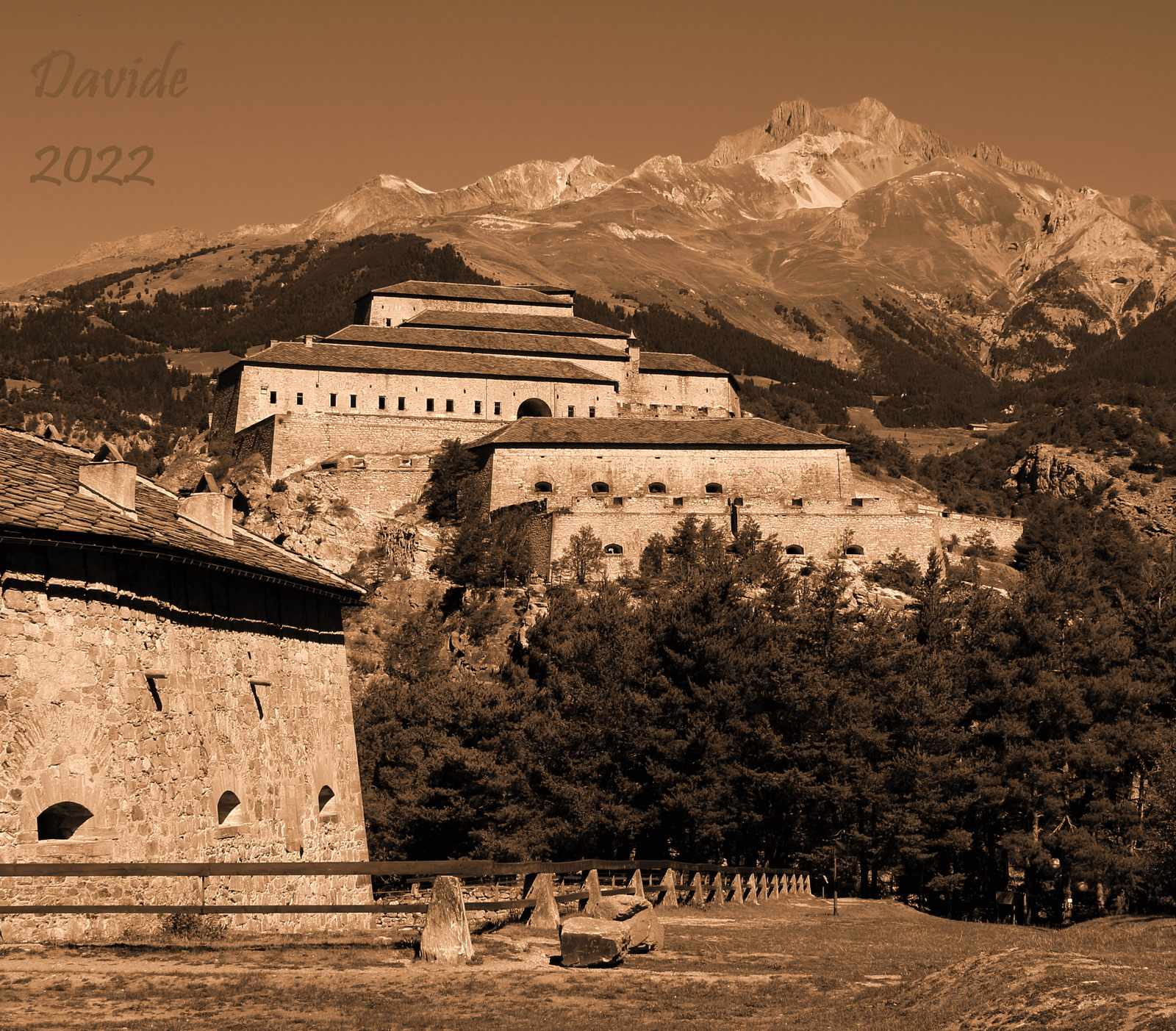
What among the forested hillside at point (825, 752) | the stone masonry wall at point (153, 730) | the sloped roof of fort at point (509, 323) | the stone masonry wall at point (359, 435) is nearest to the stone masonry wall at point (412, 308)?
the sloped roof of fort at point (509, 323)

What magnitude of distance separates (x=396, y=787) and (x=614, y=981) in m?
31.8

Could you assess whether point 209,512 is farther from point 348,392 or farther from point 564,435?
point 348,392

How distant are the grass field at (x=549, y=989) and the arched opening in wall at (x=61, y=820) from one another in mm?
3395

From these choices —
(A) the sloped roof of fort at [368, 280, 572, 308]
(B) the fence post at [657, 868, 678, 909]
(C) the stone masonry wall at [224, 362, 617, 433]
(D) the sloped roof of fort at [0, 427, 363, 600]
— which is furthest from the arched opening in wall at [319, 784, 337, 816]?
(A) the sloped roof of fort at [368, 280, 572, 308]

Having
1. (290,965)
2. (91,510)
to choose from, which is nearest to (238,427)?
(91,510)

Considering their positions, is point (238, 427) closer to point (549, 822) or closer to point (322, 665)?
point (549, 822)

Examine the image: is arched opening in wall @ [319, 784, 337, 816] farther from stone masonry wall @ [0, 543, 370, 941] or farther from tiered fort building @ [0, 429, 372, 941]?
stone masonry wall @ [0, 543, 370, 941]

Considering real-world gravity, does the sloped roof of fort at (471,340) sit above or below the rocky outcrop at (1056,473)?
above

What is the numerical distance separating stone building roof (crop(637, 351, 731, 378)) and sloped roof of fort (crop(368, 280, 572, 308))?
9.24 m

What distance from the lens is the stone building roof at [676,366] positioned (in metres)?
96.1

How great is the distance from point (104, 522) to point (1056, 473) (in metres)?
106

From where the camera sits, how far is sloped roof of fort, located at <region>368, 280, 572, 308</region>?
334 ft

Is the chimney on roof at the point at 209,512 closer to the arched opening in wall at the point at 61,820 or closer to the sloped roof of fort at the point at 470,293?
the arched opening in wall at the point at 61,820

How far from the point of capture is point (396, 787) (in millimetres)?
44969
